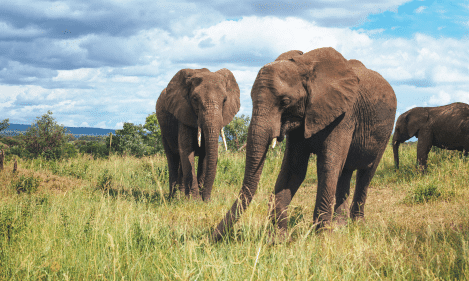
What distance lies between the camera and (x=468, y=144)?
11.4m

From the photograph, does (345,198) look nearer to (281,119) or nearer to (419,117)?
(281,119)

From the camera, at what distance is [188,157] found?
27.7 feet

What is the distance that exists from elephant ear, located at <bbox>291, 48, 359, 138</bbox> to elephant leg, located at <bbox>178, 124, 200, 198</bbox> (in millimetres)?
4294

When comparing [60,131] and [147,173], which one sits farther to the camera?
[60,131]

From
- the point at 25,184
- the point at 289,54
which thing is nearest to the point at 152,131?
the point at 25,184

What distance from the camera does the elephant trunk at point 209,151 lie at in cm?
790

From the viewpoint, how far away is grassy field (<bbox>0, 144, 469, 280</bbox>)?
3.49 m

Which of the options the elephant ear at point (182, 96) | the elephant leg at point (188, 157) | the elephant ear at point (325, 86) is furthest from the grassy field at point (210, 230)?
the elephant ear at point (182, 96)

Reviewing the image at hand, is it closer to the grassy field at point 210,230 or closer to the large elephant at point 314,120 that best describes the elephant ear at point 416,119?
the grassy field at point 210,230

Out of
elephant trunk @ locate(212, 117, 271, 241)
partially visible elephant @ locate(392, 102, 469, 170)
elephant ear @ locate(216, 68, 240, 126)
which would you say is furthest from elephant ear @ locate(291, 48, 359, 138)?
partially visible elephant @ locate(392, 102, 469, 170)

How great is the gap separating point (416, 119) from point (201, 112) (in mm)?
8448

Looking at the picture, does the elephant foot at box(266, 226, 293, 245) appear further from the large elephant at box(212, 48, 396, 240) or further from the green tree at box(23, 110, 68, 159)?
the green tree at box(23, 110, 68, 159)

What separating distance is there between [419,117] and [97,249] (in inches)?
462

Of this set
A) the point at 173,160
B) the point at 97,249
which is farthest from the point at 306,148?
the point at 173,160
